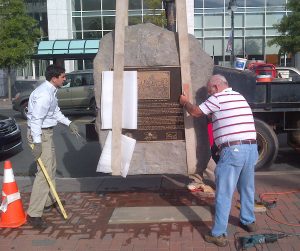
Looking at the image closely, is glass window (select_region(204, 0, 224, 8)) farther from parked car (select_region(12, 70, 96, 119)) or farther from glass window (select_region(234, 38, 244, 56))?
parked car (select_region(12, 70, 96, 119))

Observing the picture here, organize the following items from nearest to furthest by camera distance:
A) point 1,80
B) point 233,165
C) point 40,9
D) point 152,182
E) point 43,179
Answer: point 233,165 → point 43,179 → point 152,182 → point 1,80 → point 40,9

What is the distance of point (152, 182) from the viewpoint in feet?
23.9

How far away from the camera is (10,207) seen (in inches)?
214

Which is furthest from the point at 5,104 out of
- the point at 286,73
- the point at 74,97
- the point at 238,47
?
the point at 286,73

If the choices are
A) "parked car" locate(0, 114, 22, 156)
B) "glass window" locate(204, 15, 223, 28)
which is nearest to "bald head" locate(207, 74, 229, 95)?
"parked car" locate(0, 114, 22, 156)

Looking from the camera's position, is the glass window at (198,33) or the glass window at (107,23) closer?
the glass window at (107,23)

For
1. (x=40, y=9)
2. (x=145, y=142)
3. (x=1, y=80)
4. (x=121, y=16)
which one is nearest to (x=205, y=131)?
(x=145, y=142)

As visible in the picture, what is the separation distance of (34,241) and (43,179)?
0.85m

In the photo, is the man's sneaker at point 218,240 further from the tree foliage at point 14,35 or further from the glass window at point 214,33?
the glass window at point 214,33

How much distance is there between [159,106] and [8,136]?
16.2 feet

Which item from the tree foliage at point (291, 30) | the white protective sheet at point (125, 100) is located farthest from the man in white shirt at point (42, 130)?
the tree foliage at point (291, 30)

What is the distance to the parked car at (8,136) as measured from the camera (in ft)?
31.0

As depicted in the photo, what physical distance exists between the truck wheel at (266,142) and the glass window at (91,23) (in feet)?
97.4

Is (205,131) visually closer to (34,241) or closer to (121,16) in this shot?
(121,16)
